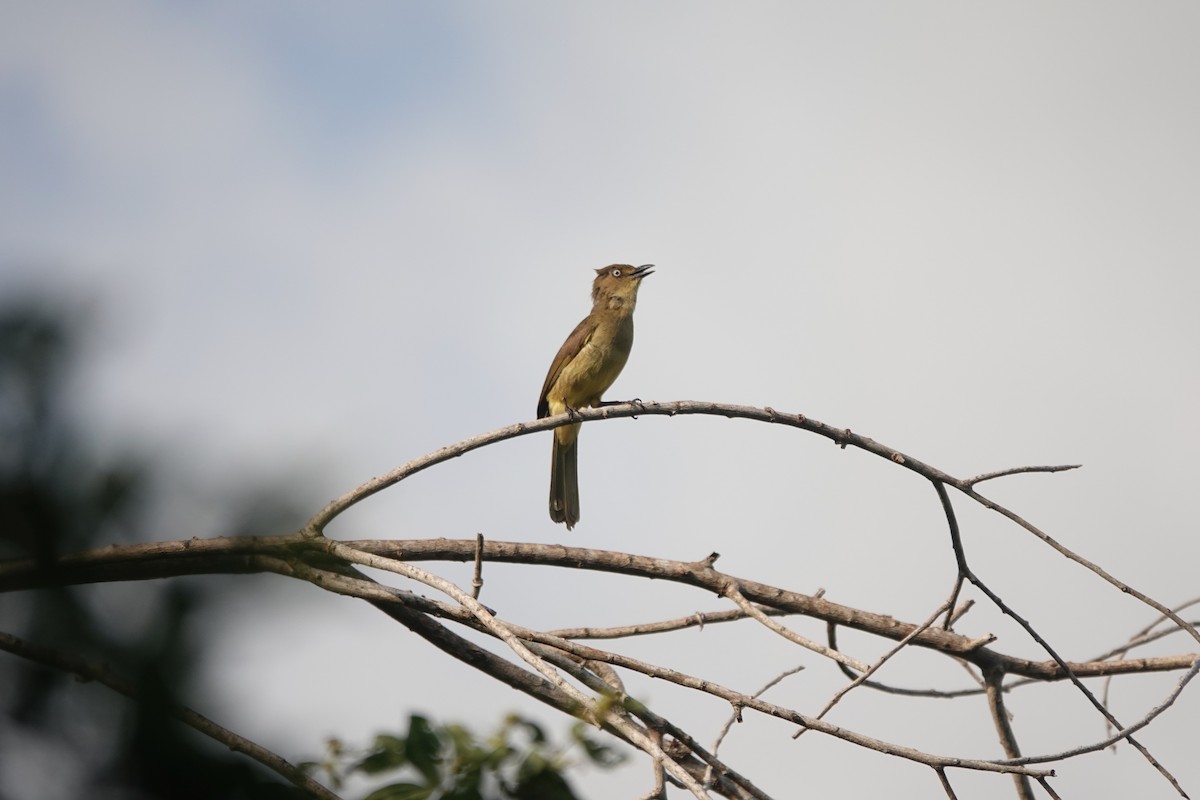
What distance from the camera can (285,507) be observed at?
1428 mm

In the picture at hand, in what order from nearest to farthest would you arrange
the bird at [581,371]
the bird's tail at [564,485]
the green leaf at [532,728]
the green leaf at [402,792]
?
1. the green leaf at [402,792]
2. the green leaf at [532,728]
3. the bird at [581,371]
4. the bird's tail at [564,485]

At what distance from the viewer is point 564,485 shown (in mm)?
9125

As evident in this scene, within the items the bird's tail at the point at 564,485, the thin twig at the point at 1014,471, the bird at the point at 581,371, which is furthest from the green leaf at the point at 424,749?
the bird's tail at the point at 564,485

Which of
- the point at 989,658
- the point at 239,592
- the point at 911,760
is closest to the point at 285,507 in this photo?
the point at 239,592

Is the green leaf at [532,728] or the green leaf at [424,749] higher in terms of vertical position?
the green leaf at [532,728]

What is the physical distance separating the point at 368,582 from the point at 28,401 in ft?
Result: 7.97

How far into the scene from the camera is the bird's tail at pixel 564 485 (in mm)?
9078

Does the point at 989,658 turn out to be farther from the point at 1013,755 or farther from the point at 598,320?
the point at 598,320

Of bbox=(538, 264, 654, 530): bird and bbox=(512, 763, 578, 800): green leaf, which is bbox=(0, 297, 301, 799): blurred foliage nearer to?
bbox=(512, 763, 578, 800): green leaf

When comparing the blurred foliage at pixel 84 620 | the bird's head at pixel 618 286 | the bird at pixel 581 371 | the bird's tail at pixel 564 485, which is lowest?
the blurred foliage at pixel 84 620

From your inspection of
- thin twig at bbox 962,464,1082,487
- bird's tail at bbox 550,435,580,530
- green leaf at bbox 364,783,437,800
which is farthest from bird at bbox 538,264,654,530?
green leaf at bbox 364,783,437,800

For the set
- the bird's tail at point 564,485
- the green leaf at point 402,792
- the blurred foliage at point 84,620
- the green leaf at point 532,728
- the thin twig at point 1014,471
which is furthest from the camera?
the bird's tail at point 564,485

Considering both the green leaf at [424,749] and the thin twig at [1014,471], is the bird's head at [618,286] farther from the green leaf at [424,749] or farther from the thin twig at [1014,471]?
the green leaf at [424,749]

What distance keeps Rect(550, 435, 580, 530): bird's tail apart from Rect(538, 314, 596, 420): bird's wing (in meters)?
0.33
